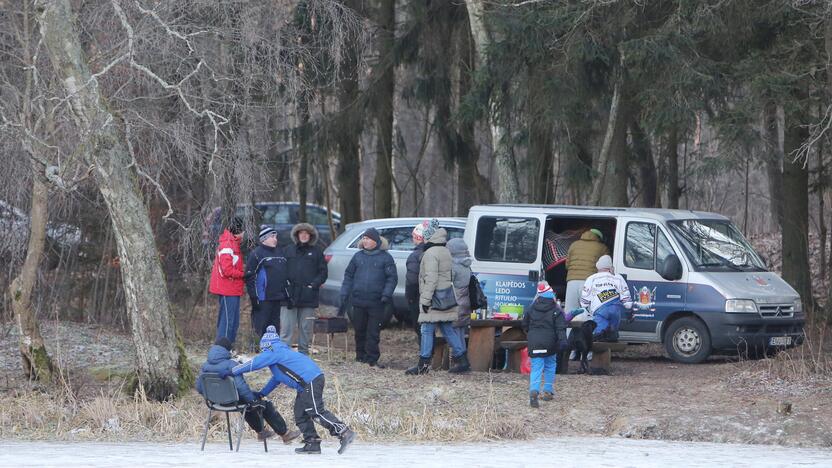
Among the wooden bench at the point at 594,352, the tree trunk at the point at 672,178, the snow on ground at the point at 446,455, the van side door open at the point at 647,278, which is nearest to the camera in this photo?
the snow on ground at the point at 446,455

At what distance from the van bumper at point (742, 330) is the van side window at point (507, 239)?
2.34 metres

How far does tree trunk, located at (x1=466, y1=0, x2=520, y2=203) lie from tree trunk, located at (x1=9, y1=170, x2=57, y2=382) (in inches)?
261

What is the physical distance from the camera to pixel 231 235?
1466 centimetres

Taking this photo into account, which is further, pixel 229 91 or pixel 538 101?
pixel 538 101

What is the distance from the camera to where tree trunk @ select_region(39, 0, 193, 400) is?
43.2 ft

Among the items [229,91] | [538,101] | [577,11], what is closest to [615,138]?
[538,101]

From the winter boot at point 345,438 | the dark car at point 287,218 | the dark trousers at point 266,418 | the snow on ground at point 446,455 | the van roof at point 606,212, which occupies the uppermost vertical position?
the dark car at point 287,218

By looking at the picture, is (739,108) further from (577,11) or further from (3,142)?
(3,142)

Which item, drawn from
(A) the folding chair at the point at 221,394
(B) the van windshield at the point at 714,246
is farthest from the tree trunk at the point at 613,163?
(A) the folding chair at the point at 221,394

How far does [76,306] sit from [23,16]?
4976 mm

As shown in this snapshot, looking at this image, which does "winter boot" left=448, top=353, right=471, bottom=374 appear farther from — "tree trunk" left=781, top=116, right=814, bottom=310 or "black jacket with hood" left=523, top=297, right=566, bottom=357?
"tree trunk" left=781, top=116, right=814, bottom=310

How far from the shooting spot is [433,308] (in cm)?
1379

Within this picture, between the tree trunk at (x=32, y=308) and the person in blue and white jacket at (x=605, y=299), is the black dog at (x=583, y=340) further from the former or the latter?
the tree trunk at (x=32, y=308)

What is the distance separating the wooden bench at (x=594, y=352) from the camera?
1430 centimetres
